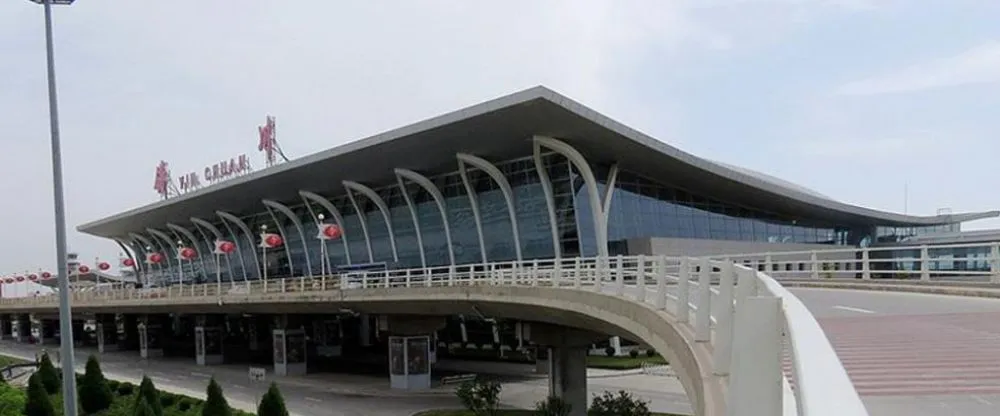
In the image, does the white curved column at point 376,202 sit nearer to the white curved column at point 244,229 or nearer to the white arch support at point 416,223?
the white arch support at point 416,223

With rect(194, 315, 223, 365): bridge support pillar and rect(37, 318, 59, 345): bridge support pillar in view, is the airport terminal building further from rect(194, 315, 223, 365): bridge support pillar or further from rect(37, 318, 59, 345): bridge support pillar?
rect(37, 318, 59, 345): bridge support pillar

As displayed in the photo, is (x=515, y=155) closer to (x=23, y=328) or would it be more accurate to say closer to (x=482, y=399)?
(x=482, y=399)

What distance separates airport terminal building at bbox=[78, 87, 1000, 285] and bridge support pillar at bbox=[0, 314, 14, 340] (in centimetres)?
5361

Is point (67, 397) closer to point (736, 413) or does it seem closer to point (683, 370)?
point (683, 370)

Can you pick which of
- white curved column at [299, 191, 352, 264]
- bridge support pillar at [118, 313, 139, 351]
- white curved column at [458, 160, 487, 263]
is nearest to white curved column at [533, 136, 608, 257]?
white curved column at [458, 160, 487, 263]

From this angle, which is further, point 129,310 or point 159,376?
point 129,310

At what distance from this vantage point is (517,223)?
5453 centimetres

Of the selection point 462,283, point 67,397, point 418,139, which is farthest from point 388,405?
point 67,397

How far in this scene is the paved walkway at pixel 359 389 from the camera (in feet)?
131

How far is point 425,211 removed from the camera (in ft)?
202

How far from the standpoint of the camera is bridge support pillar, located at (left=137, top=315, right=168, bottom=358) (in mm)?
78562

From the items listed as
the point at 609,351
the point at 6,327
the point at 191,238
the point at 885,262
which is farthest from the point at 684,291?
the point at 6,327

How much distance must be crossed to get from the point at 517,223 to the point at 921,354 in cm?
4588

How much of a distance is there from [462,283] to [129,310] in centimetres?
5061
